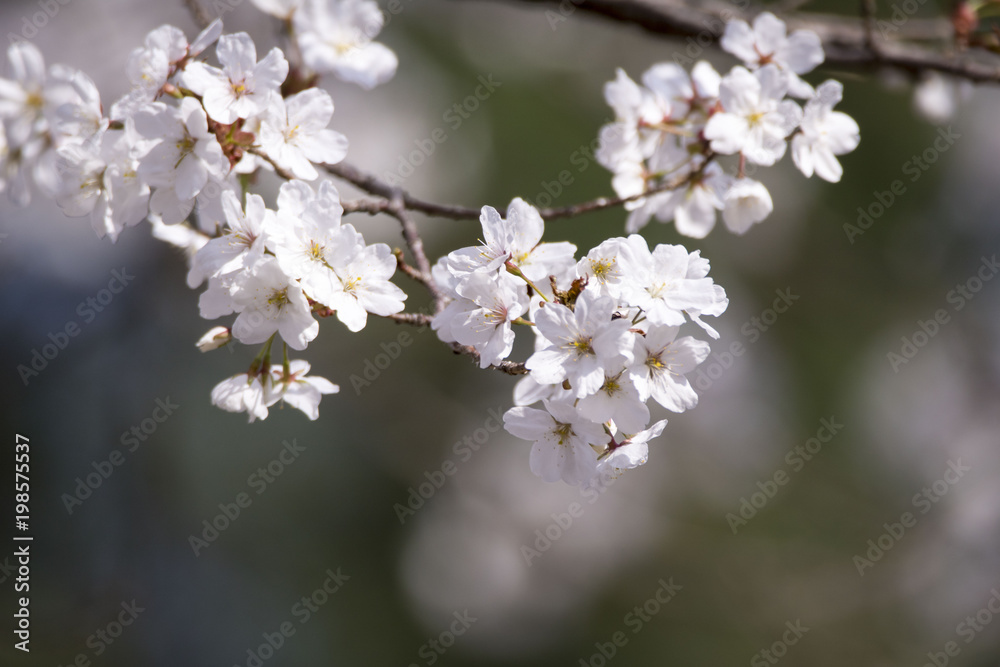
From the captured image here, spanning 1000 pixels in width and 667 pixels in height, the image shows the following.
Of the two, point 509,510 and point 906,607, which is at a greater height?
point 906,607

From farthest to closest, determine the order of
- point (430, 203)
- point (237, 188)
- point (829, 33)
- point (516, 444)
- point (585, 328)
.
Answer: point (516, 444), point (829, 33), point (430, 203), point (237, 188), point (585, 328)

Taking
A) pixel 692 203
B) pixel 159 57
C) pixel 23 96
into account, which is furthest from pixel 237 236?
pixel 692 203

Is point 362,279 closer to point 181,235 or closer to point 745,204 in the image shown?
point 181,235

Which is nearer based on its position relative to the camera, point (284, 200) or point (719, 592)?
point (284, 200)

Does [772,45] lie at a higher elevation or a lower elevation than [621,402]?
higher

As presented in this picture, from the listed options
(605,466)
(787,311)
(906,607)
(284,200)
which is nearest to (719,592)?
(906,607)

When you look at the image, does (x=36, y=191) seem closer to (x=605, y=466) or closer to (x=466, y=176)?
(x=605, y=466)
